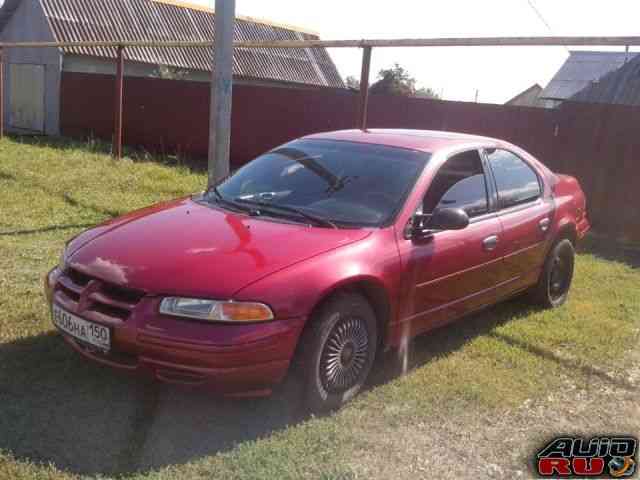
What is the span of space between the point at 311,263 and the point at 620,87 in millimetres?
27221

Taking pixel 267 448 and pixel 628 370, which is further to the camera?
pixel 628 370

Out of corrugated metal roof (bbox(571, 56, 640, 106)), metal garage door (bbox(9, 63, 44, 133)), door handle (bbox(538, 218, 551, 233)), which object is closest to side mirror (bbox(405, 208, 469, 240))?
door handle (bbox(538, 218, 551, 233))

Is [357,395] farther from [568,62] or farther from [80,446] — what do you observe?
[568,62]

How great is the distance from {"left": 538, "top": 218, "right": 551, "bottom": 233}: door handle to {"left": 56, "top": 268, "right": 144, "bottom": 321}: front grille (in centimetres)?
331

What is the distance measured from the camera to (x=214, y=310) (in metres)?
3.38

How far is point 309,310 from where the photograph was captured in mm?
3562

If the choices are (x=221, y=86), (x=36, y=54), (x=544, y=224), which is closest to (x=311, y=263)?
(x=544, y=224)

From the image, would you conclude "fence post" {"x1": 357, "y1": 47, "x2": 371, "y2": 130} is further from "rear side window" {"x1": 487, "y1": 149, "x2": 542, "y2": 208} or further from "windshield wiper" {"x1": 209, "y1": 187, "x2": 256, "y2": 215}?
"windshield wiper" {"x1": 209, "y1": 187, "x2": 256, "y2": 215}

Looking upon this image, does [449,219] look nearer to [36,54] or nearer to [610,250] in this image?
[610,250]

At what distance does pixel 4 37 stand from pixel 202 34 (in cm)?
714

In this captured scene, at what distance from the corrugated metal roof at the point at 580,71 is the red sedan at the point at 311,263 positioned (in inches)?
1088

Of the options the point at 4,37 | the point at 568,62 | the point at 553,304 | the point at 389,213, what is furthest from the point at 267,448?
the point at 568,62

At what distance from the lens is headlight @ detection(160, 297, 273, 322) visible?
3.38 meters

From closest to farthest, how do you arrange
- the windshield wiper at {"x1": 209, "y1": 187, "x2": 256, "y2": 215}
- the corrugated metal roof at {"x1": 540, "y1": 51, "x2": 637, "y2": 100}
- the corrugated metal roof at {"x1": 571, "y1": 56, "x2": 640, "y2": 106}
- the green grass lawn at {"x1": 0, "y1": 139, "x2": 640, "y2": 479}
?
the green grass lawn at {"x1": 0, "y1": 139, "x2": 640, "y2": 479} → the windshield wiper at {"x1": 209, "y1": 187, "x2": 256, "y2": 215} → the corrugated metal roof at {"x1": 571, "y1": 56, "x2": 640, "y2": 106} → the corrugated metal roof at {"x1": 540, "y1": 51, "x2": 637, "y2": 100}
